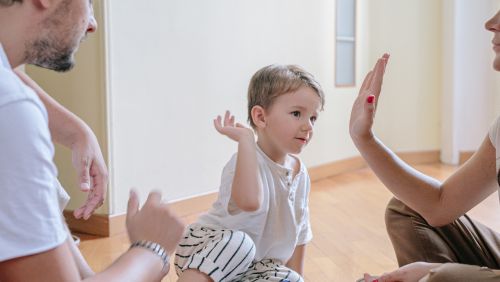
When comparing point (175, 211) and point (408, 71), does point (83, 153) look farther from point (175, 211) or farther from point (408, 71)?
point (408, 71)

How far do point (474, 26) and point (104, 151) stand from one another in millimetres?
3583

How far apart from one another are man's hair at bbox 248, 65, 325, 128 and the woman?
172 millimetres

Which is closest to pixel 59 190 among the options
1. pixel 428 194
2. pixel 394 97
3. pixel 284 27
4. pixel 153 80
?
pixel 428 194

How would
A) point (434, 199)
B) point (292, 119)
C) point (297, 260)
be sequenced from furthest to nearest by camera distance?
point (297, 260)
point (292, 119)
point (434, 199)

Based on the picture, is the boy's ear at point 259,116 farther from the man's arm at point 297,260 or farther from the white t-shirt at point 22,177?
the white t-shirt at point 22,177

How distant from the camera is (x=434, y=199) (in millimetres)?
1533

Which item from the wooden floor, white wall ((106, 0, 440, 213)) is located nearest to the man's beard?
the wooden floor

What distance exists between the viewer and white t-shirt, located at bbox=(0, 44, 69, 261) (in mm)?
673

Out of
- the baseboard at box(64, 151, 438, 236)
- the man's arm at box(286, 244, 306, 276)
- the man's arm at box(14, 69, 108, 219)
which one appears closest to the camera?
the man's arm at box(14, 69, 108, 219)

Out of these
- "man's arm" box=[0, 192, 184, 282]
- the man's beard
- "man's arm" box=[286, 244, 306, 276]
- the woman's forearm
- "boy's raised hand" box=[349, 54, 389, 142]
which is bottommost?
"man's arm" box=[286, 244, 306, 276]

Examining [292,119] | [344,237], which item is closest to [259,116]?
[292,119]

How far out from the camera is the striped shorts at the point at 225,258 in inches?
58.2

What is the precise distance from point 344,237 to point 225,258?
53.7 inches

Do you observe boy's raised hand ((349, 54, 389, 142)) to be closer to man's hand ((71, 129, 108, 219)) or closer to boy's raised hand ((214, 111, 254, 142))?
boy's raised hand ((214, 111, 254, 142))
